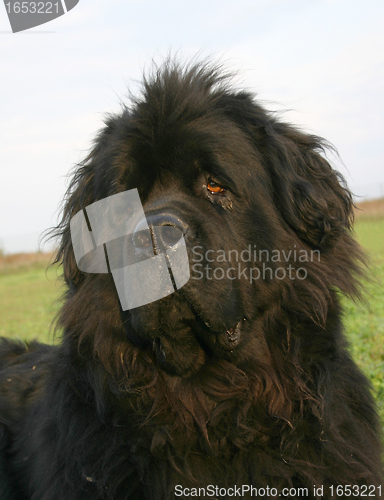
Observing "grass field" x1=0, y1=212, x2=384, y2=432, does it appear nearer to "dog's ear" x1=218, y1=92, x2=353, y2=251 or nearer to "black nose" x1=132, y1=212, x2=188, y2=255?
"dog's ear" x1=218, y1=92, x2=353, y2=251

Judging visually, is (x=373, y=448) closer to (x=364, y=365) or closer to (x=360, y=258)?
(x=360, y=258)

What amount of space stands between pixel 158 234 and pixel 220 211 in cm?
52

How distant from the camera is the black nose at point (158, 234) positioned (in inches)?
95.2

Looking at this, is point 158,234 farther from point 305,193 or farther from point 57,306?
point 57,306

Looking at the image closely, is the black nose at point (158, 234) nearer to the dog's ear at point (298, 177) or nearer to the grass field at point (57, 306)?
the dog's ear at point (298, 177)

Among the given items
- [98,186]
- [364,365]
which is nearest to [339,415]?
[98,186]

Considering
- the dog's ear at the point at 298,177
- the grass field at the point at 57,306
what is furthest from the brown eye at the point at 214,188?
the grass field at the point at 57,306

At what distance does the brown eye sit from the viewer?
286cm

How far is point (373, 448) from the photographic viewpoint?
271 cm

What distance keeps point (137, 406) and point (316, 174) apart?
1764mm

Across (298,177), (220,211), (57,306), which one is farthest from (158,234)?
(57,306)

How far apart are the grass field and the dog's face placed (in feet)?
1.66

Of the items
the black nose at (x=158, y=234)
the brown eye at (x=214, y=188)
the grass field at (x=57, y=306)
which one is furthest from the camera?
the grass field at (x=57, y=306)

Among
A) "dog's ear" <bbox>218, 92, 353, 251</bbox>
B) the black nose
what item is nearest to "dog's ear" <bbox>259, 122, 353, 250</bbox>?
"dog's ear" <bbox>218, 92, 353, 251</bbox>
